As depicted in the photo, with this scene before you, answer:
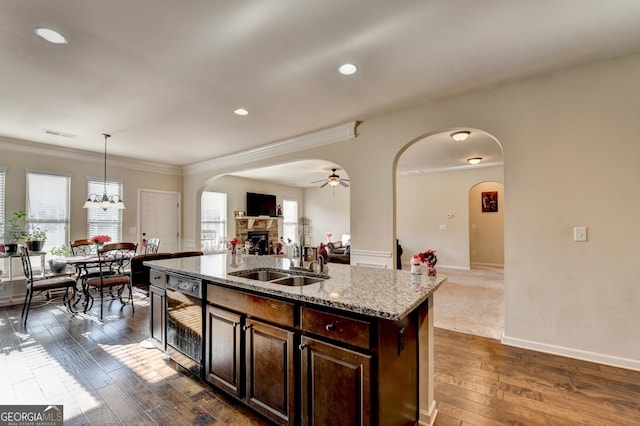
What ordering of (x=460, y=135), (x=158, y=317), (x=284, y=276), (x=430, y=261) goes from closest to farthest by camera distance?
(x=430, y=261) < (x=284, y=276) < (x=158, y=317) < (x=460, y=135)

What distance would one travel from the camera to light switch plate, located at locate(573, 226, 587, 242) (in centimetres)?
262

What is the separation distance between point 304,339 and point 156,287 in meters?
1.86

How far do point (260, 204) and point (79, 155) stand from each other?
4.65m

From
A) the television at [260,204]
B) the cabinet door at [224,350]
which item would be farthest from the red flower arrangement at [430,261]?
the television at [260,204]

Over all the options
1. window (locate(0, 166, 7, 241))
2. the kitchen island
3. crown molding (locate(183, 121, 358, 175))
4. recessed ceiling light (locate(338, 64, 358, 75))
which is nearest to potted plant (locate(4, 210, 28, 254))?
window (locate(0, 166, 7, 241))

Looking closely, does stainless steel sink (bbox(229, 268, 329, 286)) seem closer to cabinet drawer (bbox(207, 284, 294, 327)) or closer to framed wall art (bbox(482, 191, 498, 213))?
cabinet drawer (bbox(207, 284, 294, 327))

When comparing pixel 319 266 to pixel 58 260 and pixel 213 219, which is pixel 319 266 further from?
pixel 213 219

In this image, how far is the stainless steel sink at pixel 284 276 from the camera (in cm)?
216

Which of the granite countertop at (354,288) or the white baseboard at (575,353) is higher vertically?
the granite countertop at (354,288)

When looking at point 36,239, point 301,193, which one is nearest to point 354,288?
point 36,239

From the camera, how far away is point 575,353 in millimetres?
2627

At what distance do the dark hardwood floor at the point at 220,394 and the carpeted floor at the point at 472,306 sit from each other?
0.37m

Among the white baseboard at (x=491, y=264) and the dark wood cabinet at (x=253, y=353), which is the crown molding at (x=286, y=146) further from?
the white baseboard at (x=491, y=264)

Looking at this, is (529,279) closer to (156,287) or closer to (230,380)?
(230,380)
